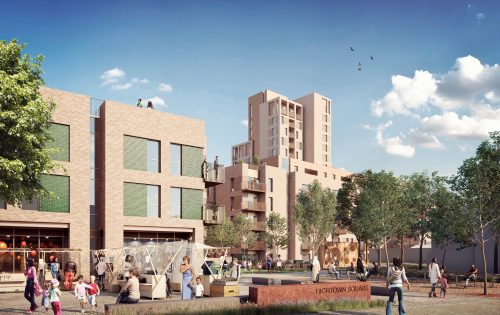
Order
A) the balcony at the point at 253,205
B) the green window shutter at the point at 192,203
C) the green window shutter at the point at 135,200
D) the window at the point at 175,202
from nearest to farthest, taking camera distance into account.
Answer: the green window shutter at the point at 135,200, the window at the point at 175,202, the green window shutter at the point at 192,203, the balcony at the point at 253,205

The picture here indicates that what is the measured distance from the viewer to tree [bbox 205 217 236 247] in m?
61.7

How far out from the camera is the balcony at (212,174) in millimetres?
42719

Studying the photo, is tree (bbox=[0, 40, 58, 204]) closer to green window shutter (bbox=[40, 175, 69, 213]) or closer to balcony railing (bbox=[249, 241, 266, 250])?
green window shutter (bbox=[40, 175, 69, 213])

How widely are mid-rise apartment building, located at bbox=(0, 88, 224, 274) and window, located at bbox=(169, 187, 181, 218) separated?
76mm

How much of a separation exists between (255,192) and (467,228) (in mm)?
45882

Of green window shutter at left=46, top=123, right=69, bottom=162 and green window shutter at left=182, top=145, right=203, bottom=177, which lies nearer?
green window shutter at left=46, top=123, right=69, bottom=162

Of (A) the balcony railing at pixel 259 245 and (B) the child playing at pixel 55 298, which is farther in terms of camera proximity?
(A) the balcony railing at pixel 259 245

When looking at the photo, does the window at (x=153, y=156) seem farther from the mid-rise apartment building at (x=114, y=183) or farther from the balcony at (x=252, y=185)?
the balcony at (x=252, y=185)

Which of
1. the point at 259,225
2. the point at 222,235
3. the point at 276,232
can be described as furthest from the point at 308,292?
the point at 259,225

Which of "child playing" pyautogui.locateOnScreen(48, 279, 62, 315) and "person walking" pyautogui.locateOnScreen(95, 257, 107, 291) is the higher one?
"child playing" pyautogui.locateOnScreen(48, 279, 62, 315)

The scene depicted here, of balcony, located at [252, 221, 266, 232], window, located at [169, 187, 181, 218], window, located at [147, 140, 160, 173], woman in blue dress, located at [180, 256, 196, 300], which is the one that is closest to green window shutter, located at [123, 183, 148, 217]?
window, located at [147, 140, 160, 173]

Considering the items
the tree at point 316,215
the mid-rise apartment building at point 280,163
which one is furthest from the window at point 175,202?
the mid-rise apartment building at point 280,163

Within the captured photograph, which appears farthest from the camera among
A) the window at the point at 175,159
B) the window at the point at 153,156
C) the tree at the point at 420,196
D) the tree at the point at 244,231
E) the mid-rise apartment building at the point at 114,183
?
the tree at the point at 244,231

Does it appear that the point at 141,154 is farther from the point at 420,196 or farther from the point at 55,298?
the point at 420,196
